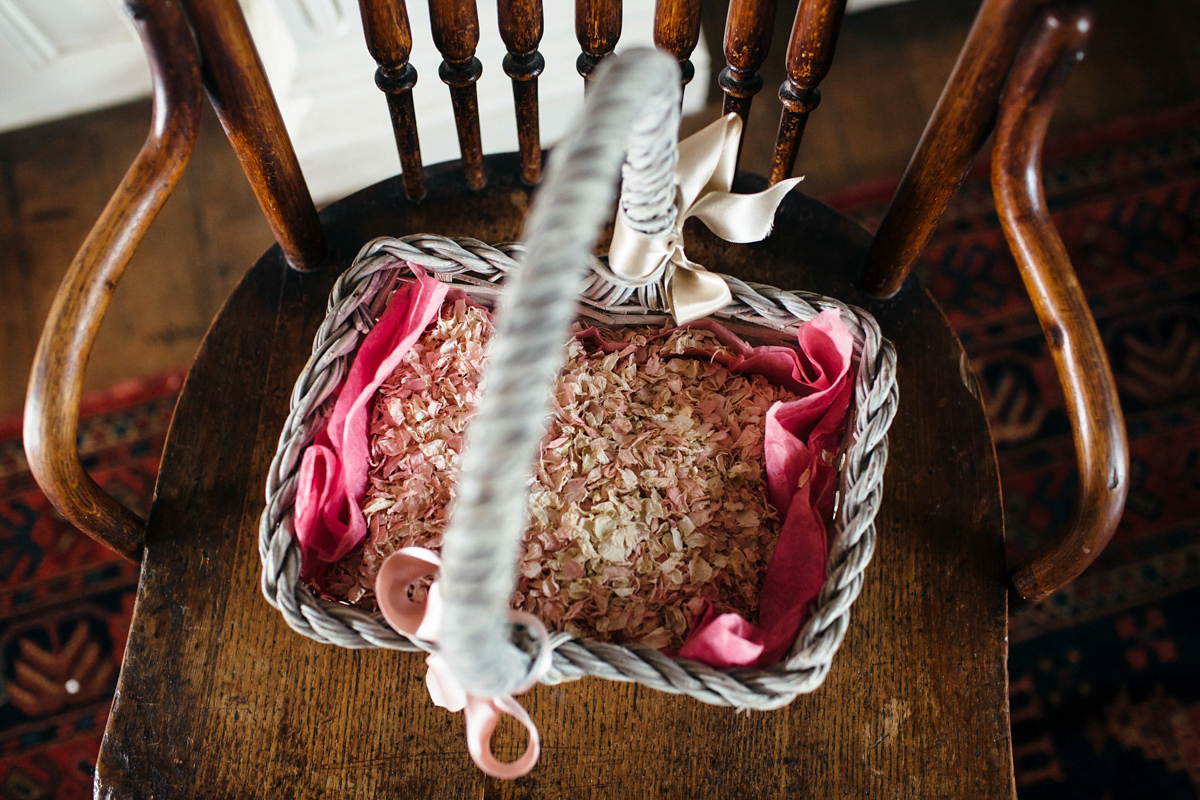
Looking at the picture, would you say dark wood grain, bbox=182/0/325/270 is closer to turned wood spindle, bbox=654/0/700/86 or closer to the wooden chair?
the wooden chair

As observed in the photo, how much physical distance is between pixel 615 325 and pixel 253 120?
10.9 inches

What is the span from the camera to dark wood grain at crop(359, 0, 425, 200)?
1.70 feet

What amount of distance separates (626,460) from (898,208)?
0.87 ft

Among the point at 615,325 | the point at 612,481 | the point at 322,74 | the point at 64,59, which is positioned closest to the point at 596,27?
the point at 615,325

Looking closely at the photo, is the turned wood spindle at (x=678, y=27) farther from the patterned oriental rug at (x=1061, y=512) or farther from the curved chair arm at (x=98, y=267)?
the patterned oriental rug at (x=1061, y=512)

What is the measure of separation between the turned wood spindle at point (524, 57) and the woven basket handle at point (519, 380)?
0.72 ft

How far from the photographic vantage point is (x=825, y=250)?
66 cm

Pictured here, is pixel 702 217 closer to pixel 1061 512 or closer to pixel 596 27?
pixel 596 27

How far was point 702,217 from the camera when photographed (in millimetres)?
540

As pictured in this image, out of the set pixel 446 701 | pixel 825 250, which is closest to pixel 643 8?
pixel 825 250

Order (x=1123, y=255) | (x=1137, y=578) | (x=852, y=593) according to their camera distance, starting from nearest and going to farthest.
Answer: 1. (x=852, y=593)
2. (x=1137, y=578)
3. (x=1123, y=255)

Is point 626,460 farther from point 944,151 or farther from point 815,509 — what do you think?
point 944,151

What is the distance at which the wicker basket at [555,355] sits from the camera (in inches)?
12.4

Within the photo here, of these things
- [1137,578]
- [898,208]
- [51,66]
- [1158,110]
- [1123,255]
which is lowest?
[1137,578]
